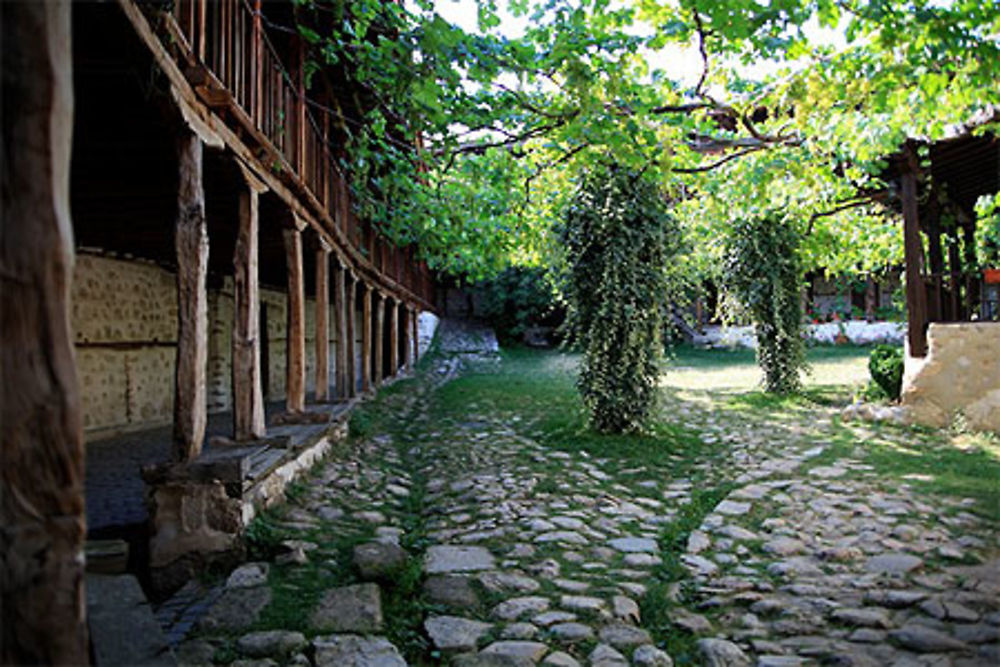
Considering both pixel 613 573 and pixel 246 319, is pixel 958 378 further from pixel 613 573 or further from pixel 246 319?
pixel 246 319

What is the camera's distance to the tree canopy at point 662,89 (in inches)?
147

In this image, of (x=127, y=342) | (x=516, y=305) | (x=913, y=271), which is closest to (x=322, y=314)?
(x=127, y=342)

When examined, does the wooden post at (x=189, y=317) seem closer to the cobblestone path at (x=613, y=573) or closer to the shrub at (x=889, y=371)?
the cobblestone path at (x=613, y=573)

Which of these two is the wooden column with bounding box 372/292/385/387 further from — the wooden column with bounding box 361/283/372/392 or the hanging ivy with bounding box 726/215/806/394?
the hanging ivy with bounding box 726/215/806/394

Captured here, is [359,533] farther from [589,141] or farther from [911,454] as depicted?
[911,454]

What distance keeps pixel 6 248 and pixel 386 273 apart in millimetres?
12899

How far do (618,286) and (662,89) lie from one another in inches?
86.6

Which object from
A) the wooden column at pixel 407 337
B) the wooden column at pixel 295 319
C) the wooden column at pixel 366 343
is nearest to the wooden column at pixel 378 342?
the wooden column at pixel 366 343

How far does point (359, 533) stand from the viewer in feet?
15.0

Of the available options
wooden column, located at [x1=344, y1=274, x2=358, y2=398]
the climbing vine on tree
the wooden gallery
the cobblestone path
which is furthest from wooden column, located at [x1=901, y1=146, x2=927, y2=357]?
wooden column, located at [x1=344, y1=274, x2=358, y2=398]

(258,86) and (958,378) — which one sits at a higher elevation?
(258,86)

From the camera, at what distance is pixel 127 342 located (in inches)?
341

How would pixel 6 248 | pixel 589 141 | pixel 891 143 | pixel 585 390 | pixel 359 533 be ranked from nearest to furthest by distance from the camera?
pixel 6 248 < pixel 359 533 < pixel 589 141 < pixel 891 143 < pixel 585 390

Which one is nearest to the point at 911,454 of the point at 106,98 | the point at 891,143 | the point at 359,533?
the point at 891,143
